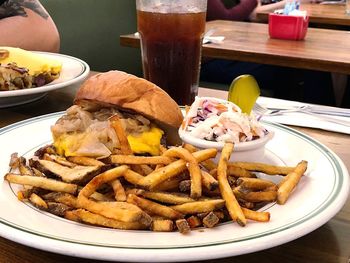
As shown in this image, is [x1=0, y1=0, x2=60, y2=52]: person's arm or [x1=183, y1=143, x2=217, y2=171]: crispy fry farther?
[x1=0, y1=0, x2=60, y2=52]: person's arm

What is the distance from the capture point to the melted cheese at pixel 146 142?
1.05m

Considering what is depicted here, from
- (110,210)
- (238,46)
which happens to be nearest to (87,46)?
(238,46)

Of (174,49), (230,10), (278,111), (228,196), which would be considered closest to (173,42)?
(174,49)

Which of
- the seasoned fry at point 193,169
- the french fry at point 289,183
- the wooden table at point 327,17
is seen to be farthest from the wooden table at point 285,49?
the seasoned fry at point 193,169

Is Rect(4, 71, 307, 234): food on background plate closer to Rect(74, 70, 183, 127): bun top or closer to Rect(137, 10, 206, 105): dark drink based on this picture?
Rect(74, 70, 183, 127): bun top

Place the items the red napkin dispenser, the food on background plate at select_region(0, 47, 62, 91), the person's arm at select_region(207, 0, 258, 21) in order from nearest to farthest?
the food on background plate at select_region(0, 47, 62, 91), the red napkin dispenser, the person's arm at select_region(207, 0, 258, 21)

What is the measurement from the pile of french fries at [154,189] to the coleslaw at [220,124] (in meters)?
0.09

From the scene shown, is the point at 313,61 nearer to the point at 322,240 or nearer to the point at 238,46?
the point at 238,46

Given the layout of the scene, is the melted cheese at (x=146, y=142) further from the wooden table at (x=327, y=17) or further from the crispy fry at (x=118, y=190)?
the wooden table at (x=327, y=17)

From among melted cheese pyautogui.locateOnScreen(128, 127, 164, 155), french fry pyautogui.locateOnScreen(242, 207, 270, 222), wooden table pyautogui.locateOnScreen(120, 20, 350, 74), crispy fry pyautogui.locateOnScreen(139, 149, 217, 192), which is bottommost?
wooden table pyautogui.locateOnScreen(120, 20, 350, 74)

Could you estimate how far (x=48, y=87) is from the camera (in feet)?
4.92

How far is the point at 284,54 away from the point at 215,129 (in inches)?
56.4

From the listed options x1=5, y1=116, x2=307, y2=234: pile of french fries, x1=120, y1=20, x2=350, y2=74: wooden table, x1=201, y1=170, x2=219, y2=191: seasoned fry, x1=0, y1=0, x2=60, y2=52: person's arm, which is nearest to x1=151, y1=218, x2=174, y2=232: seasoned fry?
x1=5, y1=116, x2=307, y2=234: pile of french fries

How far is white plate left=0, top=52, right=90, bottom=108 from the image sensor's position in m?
1.45
